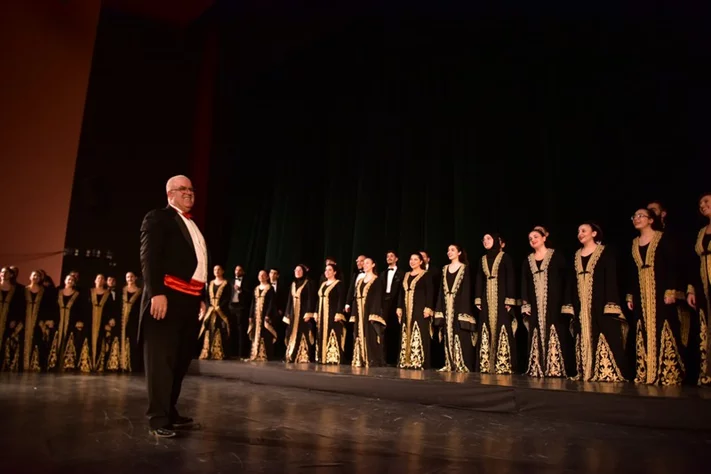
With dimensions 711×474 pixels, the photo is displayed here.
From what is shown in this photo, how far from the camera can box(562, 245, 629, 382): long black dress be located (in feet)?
13.0

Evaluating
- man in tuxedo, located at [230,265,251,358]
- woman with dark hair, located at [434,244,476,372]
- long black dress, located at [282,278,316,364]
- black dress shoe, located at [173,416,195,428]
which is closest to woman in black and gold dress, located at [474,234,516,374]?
woman with dark hair, located at [434,244,476,372]

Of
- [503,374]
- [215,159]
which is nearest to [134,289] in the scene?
[215,159]

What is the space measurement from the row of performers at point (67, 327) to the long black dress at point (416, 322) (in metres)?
3.13

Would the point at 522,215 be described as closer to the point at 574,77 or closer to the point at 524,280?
the point at 524,280

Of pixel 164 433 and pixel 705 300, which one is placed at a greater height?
pixel 705 300

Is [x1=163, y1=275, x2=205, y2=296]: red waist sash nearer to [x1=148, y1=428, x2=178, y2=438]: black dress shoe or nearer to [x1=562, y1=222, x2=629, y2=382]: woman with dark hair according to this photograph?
[x1=148, y1=428, x2=178, y2=438]: black dress shoe

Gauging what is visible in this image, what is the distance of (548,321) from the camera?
443 centimetres

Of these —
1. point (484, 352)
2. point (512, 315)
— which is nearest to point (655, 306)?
point (512, 315)

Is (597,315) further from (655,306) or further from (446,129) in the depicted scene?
(446,129)

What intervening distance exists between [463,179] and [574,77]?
1.50 metres

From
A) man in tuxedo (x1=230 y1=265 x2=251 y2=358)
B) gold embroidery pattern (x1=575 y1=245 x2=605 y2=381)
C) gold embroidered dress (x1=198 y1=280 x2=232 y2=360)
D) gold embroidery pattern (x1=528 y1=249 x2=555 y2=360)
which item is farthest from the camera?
man in tuxedo (x1=230 y1=265 x2=251 y2=358)

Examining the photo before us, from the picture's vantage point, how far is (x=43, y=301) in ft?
21.1

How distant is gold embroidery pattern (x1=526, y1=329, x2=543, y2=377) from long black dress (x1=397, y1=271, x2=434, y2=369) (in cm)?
111

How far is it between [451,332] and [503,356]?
21.9 inches
